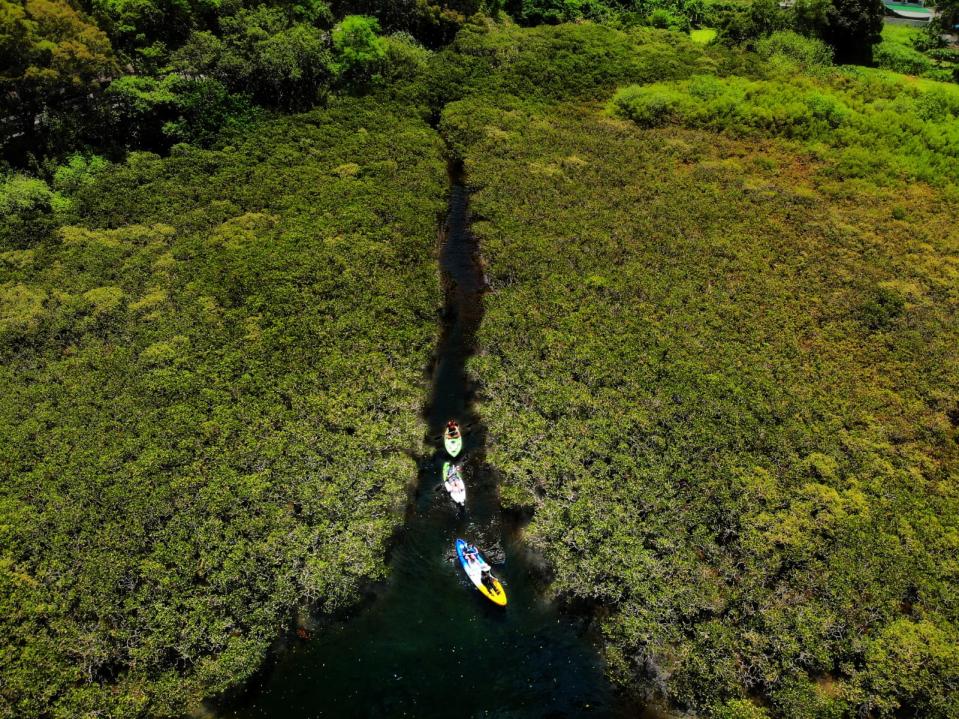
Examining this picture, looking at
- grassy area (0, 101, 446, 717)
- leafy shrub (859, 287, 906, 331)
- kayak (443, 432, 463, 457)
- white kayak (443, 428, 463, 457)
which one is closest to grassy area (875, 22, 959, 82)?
leafy shrub (859, 287, 906, 331)

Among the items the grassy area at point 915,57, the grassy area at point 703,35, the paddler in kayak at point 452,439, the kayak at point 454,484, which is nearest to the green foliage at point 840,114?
the grassy area at point 915,57

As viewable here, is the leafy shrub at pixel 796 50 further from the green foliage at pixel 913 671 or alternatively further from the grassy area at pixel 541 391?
the green foliage at pixel 913 671

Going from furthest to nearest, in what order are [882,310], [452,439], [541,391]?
[882,310], [541,391], [452,439]

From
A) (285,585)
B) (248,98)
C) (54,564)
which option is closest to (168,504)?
(54,564)

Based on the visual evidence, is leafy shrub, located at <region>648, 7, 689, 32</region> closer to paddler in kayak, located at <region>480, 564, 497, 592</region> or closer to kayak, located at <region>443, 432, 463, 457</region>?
kayak, located at <region>443, 432, 463, 457</region>

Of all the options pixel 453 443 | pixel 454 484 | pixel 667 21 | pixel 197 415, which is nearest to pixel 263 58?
pixel 197 415

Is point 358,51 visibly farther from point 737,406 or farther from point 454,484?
point 737,406

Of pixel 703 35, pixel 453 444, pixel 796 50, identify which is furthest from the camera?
pixel 703 35
